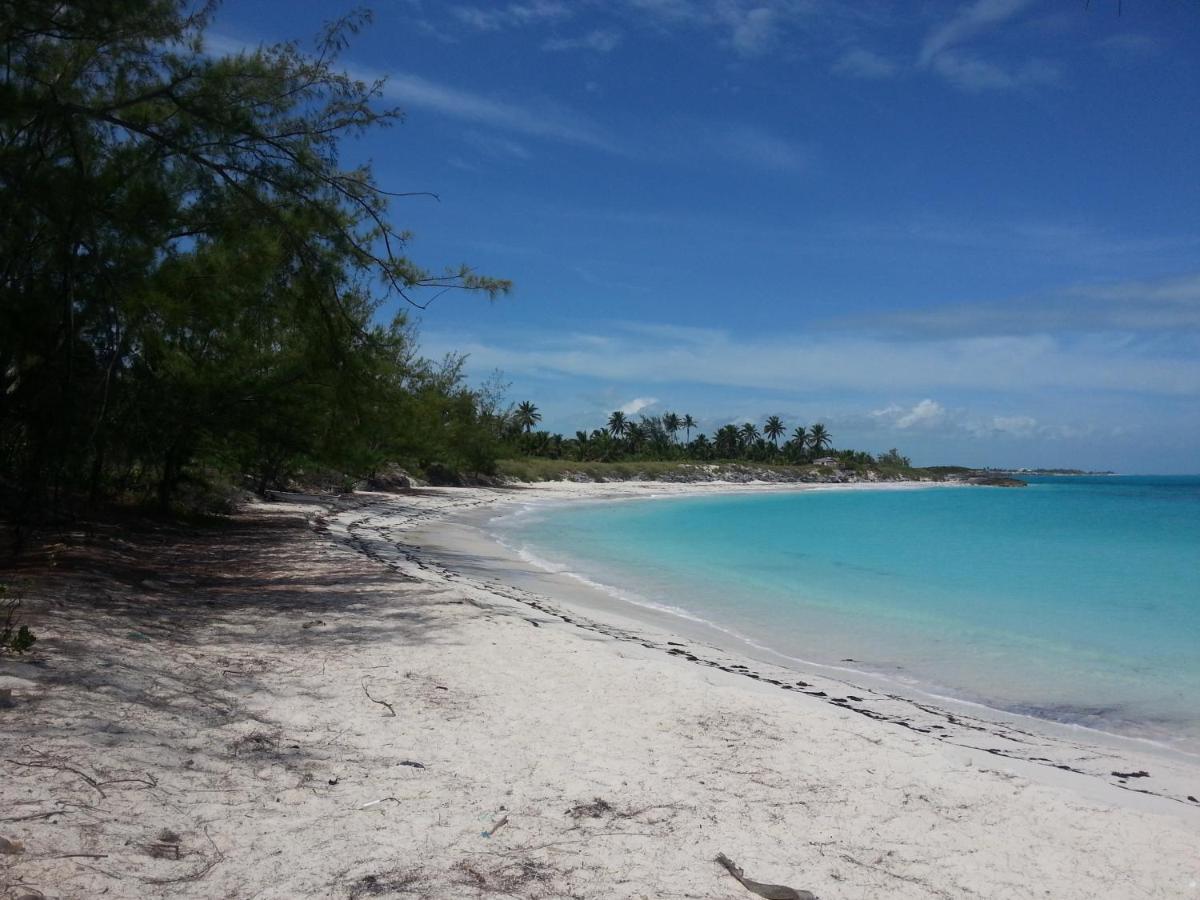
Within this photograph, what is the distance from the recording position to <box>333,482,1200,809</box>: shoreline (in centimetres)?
561

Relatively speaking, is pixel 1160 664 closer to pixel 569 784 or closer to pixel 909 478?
pixel 569 784

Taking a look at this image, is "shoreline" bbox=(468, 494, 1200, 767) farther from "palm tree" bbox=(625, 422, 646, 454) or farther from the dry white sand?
"palm tree" bbox=(625, 422, 646, 454)

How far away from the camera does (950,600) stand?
→ 14.3 metres

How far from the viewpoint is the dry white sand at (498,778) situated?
3.23 meters

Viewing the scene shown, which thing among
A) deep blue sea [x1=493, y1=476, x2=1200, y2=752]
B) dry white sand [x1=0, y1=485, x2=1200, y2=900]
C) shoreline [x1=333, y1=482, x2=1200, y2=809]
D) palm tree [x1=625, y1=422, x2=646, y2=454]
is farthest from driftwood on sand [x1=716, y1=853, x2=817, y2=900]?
palm tree [x1=625, y1=422, x2=646, y2=454]

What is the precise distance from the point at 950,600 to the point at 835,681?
7592 millimetres

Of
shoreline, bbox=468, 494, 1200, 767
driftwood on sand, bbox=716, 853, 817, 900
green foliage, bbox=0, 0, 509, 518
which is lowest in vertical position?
shoreline, bbox=468, 494, 1200, 767

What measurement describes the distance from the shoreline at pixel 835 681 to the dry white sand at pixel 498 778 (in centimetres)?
6

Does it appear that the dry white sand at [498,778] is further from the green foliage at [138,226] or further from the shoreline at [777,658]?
the green foliage at [138,226]

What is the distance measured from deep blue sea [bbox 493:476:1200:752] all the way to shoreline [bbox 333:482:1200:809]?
32 cm

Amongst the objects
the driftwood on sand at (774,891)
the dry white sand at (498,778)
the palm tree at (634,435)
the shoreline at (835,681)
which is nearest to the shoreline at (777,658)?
the shoreline at (835,681)

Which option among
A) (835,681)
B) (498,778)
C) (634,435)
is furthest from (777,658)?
(634,435)

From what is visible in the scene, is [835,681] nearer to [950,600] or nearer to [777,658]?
[777,658]

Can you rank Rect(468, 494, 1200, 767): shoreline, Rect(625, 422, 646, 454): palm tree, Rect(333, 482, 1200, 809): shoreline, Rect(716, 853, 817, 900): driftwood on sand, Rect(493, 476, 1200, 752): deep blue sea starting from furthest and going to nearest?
1. Rect(625, 422, 646, 454): palm tree
2. Rect(493, 476, 1200, 752): deep blue sea
3. Rect(468, 494, 1200, 767): shoreline
4. Rect(333, 482, 1200, 809): shoreline
5. Rect(716, 853, 817, 900): driftwood on sand
